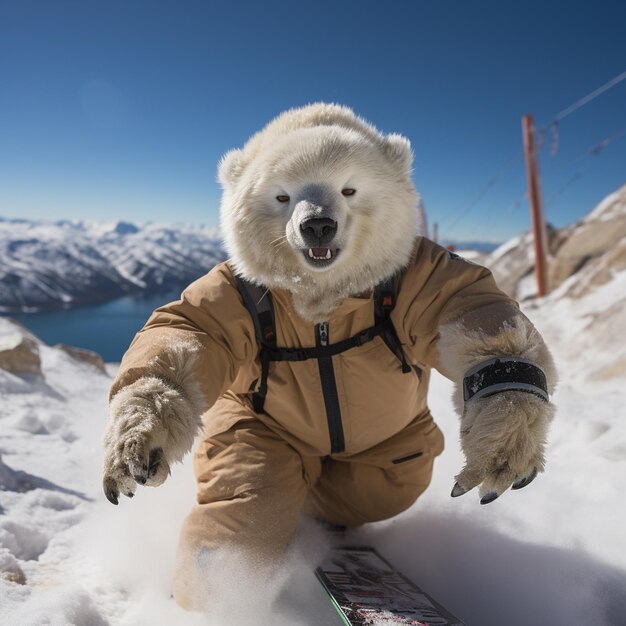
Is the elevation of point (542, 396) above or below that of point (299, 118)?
below

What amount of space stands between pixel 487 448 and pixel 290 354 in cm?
77

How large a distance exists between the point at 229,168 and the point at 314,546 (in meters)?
1.56

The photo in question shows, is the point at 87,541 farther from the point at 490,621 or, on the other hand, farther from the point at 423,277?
the point at 423,277

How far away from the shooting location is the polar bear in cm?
136

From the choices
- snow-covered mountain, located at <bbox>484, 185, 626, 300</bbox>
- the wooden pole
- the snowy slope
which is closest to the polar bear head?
the snowy slope

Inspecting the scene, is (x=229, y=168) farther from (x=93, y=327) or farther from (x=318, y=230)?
(x=93, y=327)

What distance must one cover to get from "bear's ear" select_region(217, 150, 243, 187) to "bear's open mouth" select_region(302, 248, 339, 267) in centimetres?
49

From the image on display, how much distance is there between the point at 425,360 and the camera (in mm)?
1640

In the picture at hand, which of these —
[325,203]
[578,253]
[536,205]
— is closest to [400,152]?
[325,203]

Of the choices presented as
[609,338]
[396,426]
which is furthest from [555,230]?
[396,426]

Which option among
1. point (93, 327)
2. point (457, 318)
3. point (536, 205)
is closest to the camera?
point (457, 318)

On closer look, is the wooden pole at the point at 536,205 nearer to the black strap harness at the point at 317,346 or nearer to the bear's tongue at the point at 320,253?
the black strap harness at the point at 317,346

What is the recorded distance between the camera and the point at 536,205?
9297 mm

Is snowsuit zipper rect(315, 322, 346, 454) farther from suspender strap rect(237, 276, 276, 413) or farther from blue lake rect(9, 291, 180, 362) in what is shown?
blue lake rect(9, 291, 180, 362)
